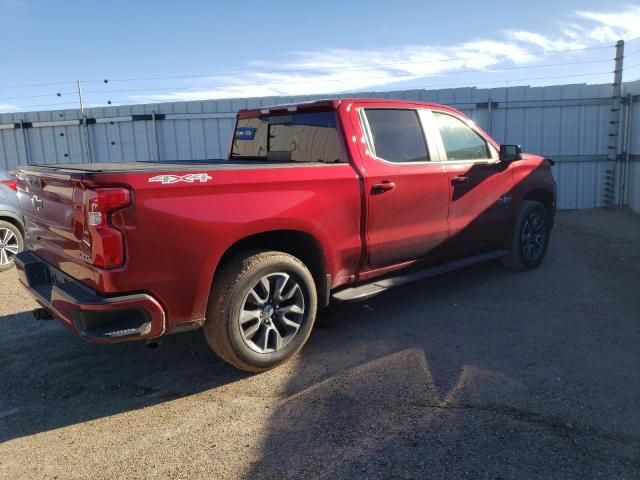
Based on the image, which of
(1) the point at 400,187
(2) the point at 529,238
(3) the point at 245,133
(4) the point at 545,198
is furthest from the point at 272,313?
(4) the point at 545,198

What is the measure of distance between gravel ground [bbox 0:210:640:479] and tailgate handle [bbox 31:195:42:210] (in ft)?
4.00

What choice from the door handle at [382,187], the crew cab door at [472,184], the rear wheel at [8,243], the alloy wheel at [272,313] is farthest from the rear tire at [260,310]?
the rear wheel at [8,243]

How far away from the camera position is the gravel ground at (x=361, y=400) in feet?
9.22

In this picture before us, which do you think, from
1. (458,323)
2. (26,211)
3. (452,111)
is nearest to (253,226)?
(26,211)

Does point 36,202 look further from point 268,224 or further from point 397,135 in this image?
point 397,135

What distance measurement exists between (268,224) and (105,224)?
1072 millimetres

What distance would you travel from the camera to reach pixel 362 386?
3.64 metres

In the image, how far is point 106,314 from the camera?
3125 mm

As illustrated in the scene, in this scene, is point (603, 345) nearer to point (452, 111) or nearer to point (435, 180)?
point (435, 180)

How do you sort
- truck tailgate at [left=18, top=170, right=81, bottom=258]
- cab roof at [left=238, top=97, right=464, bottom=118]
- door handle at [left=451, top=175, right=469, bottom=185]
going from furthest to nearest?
door handle at [left=451, top=175, right=469, bottom=185] → cab roof at [left=238, top=97, right=464, bottom=118] → truck tailgate at [left=18, top=170, right=81, bottom=258]

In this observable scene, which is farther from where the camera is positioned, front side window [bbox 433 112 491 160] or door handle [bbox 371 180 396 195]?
front side window [bbox 433 112 491 160]

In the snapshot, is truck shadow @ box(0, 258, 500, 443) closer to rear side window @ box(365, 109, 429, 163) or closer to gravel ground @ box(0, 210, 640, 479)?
gravel ground @ box(0, 210, 640, 479)

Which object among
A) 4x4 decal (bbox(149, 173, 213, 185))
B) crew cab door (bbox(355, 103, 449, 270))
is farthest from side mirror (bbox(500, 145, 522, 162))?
4x4 decal (bbox(149, 173, 213, 185))

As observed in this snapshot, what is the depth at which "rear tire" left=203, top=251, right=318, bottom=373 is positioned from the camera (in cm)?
359
